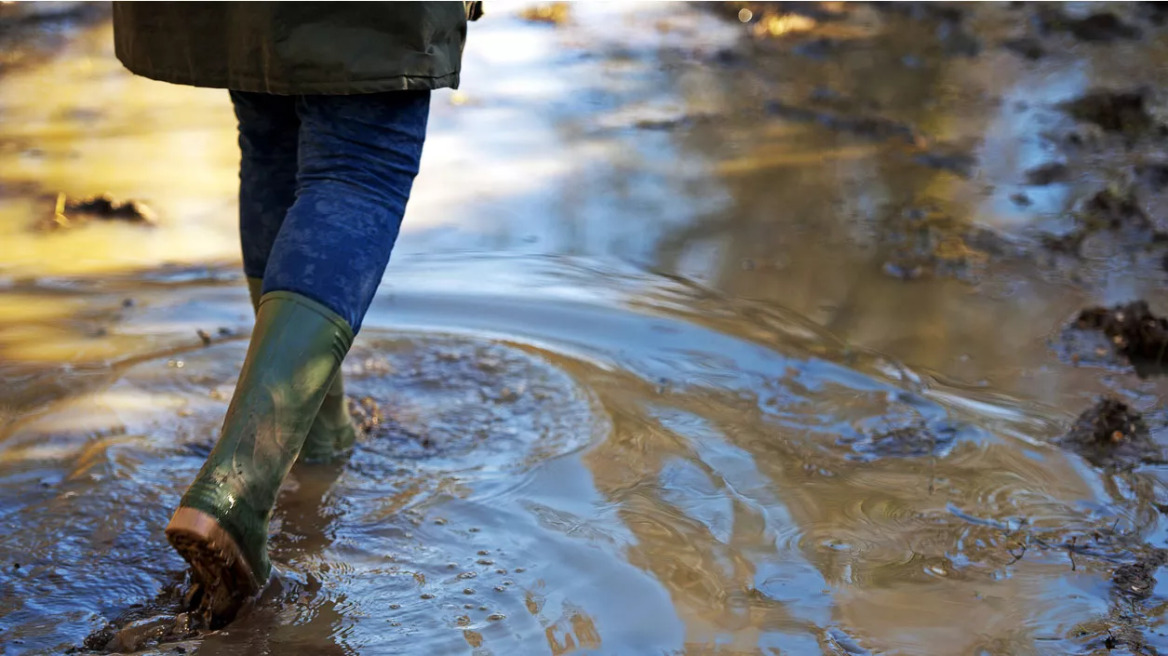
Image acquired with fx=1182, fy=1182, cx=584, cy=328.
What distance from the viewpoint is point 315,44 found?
65.4 inches

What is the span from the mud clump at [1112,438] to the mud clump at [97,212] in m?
2.68

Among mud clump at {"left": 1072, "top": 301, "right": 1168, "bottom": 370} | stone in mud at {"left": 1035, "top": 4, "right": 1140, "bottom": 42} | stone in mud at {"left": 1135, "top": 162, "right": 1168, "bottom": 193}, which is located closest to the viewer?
mud clump at {"left": 1072, "top": 301, "right": 1168, "bottom": 370}

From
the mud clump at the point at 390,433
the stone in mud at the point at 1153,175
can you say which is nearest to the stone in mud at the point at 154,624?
the mud clump at the point at 390,433

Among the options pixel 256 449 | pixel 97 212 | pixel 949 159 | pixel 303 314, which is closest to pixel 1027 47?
pixel 949 159

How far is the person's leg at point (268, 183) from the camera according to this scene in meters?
2.04

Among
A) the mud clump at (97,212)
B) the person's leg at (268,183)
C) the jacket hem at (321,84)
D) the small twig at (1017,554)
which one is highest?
the jacket hem at (321,84)

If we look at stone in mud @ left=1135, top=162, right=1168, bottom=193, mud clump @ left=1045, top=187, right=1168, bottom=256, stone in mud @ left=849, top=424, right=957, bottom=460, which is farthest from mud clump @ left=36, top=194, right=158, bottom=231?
stone in mud @ left=1135, top=162, right=1168, bottom=193

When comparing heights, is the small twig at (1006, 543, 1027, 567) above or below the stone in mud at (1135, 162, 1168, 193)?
below

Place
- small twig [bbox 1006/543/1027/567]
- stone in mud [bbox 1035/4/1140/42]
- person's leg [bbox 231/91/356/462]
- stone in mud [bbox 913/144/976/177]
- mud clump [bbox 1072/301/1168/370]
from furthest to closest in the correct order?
stone in mud [bbox 1035/4/1140/42], stone in mud [bbox 913/144/976/177], mud clump [bbox 1072/301/1168/370], person's leg [bbox 231/91/356/462], small twig [bbox 1006/543/1027/567]

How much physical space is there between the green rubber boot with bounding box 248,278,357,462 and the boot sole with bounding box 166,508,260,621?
0.57 meters

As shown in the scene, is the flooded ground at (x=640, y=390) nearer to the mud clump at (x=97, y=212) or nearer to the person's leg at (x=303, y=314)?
the mud clump at (x=97, y=212)

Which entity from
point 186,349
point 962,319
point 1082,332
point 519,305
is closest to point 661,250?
point 519,305

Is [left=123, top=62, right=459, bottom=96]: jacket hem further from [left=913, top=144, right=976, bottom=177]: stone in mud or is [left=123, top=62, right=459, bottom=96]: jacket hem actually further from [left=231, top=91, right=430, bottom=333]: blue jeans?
[left=913, top=144, right=976, bottom=177]: stone in mud

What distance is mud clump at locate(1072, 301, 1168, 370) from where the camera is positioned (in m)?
2.80
